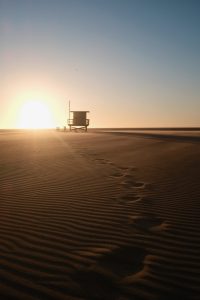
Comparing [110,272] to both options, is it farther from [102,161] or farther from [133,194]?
[102,161]

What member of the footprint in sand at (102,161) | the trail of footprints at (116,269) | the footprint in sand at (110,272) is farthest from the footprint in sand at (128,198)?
the footprint in sand at (102,161)

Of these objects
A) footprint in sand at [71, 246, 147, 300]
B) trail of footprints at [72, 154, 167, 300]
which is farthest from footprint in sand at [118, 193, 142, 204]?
footprint in sand at [71, 246, 147, 300]

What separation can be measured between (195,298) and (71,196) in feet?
13.0

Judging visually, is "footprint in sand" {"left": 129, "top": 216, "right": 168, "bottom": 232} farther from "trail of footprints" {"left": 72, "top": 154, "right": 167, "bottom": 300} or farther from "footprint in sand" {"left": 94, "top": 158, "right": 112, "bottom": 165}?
"footprint in sand" {"left": 94, "top": 158, "right": 112, "bottom": 165}

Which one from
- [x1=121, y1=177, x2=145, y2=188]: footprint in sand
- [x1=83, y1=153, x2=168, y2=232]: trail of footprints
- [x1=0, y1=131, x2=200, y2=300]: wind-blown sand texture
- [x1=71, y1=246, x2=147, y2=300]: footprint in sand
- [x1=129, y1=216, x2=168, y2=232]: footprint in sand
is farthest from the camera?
[x1=121, y1=177, x2=145, y2=188]: footprint in sand

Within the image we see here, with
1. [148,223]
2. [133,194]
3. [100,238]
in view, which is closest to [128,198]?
[133,194]

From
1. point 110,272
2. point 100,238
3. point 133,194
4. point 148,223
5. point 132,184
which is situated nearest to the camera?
point 110,272

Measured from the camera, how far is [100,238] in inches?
170

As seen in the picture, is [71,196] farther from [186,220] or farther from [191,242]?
[191,242]

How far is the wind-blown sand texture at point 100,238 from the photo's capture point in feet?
10.2

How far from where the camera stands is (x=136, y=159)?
40.8ft

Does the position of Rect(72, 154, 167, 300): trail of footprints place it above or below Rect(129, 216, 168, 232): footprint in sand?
below

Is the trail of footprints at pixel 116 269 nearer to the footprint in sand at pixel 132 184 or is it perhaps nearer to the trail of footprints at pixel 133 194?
the trail of footprints at pixel 133 194

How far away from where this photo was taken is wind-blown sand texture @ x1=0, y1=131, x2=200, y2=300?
311 cm
